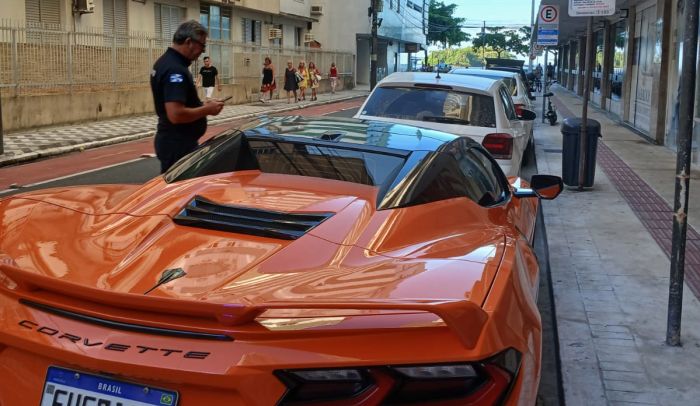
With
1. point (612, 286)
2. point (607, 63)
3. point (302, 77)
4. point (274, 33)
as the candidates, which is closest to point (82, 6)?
point (302, 77)

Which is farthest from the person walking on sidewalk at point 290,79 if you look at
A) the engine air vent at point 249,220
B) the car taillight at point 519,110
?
the engine air vent at point 249,220

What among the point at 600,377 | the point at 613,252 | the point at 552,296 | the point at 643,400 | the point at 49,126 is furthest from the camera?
the point at 49,126

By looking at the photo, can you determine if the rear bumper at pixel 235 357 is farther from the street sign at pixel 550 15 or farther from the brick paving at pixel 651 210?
the street sign at pixel 550 15

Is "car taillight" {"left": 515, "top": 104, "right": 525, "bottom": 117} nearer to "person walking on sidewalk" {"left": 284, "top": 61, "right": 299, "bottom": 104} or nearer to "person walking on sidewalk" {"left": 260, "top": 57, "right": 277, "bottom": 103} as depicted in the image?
"person walking on sidewalk" {"left": 260, "top": 57, "right": 277, "bottom": 103}

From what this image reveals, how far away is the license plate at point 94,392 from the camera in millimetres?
2102

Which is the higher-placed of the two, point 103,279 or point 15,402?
point 103,279

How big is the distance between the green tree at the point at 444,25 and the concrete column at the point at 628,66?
77446 millimetres

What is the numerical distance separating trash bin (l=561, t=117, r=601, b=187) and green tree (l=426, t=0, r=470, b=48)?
90482 millimetres

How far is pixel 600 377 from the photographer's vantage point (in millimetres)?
4277

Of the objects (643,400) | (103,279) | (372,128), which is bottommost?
(643,400)

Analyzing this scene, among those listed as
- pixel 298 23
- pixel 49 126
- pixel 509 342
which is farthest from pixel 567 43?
pixel 509 342

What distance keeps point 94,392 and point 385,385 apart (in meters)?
0.84

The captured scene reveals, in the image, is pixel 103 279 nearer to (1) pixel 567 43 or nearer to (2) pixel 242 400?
(2) pixel 242 400

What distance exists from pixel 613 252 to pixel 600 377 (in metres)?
3.07
